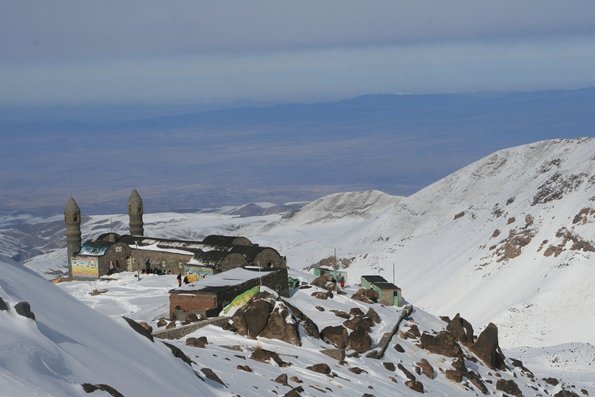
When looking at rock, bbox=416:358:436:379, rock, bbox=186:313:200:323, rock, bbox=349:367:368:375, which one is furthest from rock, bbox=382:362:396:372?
rock, bbox=186:313:200:323

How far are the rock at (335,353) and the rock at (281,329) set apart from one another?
3.42ft

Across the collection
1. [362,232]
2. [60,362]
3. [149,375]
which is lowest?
[362,232]

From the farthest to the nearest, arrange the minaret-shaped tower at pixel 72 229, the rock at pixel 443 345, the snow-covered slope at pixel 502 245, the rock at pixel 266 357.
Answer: the snow-covered slope at pixel 502 245
the minaret-shaped tower at pixel 72 229
the rock at pixel 443 345
the rock at pixel 266 357

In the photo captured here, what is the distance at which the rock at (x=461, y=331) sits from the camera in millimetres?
40000

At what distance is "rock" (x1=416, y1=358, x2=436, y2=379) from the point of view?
32.5m

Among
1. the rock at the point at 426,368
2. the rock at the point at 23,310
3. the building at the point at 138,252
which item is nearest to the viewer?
the rock at the point at 23,310

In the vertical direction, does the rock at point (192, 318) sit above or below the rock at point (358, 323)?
above

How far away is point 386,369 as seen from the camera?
3092cm

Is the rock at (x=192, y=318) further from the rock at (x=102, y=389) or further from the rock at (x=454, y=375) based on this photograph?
the rock at (x=102, y=389)

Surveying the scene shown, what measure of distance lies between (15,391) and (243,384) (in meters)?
10.7

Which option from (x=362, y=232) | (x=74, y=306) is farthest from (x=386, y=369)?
(x=362, y=232)

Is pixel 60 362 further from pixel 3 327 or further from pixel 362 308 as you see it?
pixel 362 308

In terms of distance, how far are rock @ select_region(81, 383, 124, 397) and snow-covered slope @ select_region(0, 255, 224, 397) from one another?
0.38ft

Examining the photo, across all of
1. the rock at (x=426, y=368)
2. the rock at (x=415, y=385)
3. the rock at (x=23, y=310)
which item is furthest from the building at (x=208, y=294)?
the rock at (x=23, y=310)
